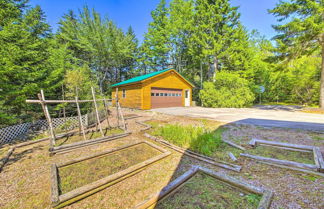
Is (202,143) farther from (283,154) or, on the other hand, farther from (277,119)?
(277,119)

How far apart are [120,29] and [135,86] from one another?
632 inches

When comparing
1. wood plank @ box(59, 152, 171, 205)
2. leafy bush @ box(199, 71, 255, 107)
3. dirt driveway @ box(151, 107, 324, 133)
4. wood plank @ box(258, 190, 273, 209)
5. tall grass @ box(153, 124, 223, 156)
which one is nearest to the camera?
wood plank @ box(258, 190, 273, 209)

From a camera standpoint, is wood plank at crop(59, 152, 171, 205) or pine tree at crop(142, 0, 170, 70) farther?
pine tree at crop(142, 0, 170, 70)

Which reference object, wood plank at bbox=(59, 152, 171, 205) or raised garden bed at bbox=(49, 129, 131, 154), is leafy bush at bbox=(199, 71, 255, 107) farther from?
wood plank at bbox=(59, 152, 171, 205)

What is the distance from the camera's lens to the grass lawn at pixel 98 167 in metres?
2.62

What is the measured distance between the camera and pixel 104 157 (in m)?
3.65

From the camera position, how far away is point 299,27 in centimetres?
920

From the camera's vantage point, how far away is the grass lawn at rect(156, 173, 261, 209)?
6.44 feet

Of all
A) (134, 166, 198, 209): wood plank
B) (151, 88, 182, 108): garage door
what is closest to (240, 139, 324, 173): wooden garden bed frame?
(134, 166, 198, 209): wood plank

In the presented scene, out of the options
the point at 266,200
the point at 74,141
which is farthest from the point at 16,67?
the point at 266,200

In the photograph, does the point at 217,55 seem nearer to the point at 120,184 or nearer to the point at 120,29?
the point at 120,29

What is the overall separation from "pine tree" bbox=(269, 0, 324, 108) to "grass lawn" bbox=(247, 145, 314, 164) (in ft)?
35.0

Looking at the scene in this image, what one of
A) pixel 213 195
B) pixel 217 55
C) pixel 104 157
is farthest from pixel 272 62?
pixel 104 157

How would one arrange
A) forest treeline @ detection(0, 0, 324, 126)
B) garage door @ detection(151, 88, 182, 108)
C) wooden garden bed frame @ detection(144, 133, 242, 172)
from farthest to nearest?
garage door @ detection(151, 88, 182, 108)
forest treeline @ detection(0, 0, 324, 126)
wooden garden bed frame @ detection(144, 133, 242, 172)
